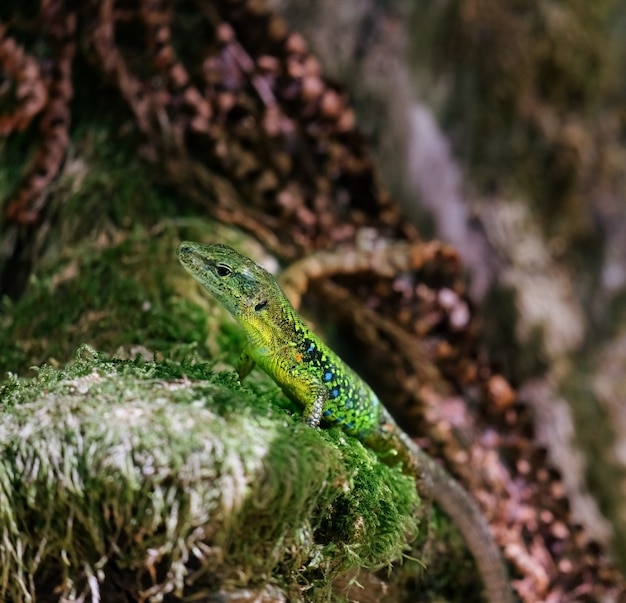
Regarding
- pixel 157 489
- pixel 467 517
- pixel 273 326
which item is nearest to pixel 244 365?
pixel 273 326

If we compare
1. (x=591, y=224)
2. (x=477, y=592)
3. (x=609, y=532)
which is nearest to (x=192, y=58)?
(x=591, y=224)

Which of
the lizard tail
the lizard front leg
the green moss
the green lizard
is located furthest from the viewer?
the lizard tail

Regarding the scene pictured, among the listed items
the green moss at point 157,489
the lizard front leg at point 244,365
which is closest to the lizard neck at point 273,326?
the lizard front leg at point 244,365

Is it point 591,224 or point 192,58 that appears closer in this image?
point 192,58

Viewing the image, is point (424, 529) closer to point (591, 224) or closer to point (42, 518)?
point (42, 518)

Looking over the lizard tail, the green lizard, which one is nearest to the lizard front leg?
the green lizard

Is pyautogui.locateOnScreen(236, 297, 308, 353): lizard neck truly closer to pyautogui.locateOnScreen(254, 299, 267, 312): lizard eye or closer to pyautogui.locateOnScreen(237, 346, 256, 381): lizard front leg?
pyautogui.locateOnScreen(254, 299, 267, 312): lizard eye

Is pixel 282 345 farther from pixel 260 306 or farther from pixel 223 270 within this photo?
pixel 223 270
